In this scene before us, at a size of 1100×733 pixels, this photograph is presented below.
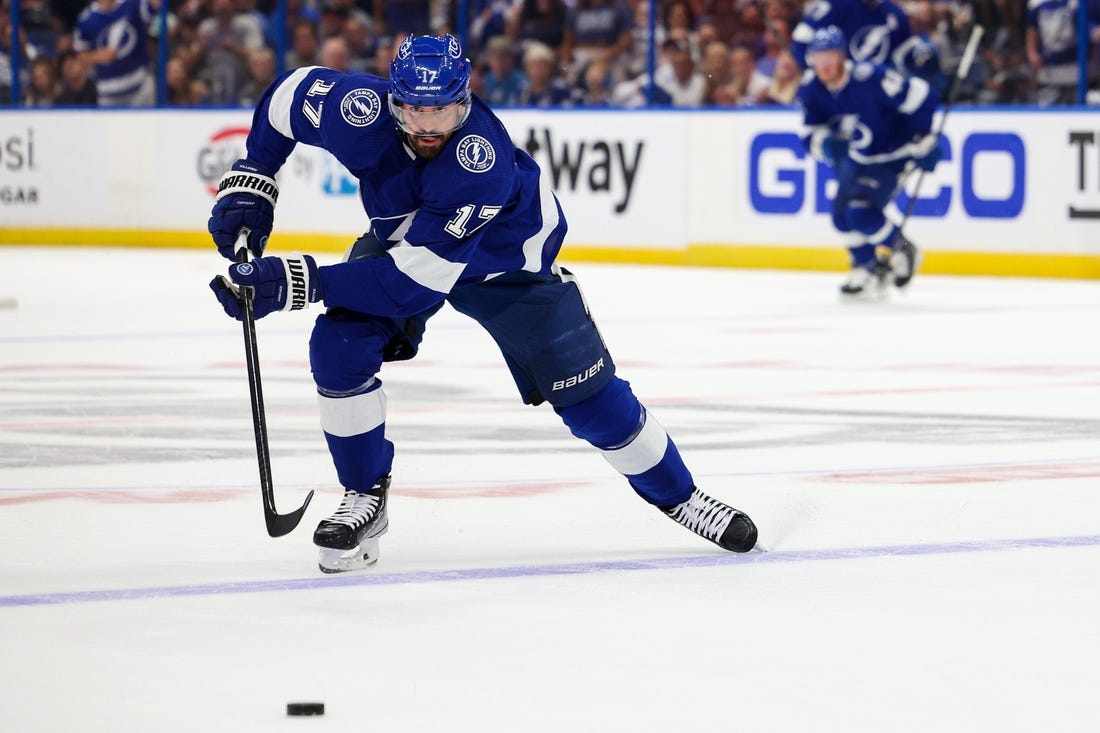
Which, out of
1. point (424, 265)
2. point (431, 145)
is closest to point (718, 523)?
point (424, 265)

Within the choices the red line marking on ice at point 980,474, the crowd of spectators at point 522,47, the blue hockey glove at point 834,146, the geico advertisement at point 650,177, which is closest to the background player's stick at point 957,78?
the crowd of spectators at point 522,47

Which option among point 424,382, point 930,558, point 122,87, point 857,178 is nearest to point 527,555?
point 930,558

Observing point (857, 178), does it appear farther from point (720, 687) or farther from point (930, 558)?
point (720, 687)

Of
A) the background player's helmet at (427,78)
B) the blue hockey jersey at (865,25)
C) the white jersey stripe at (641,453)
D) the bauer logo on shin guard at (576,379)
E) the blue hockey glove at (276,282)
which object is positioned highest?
the background player's helmet at (427,78)

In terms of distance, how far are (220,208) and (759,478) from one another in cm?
162

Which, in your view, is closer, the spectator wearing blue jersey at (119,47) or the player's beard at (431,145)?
the player's beard at (431,145)

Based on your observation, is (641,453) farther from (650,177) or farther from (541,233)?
(650,177)

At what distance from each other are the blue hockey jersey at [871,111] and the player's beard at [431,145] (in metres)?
7.70

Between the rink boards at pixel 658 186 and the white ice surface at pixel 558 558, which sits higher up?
the white ice surface at pixel 558 558

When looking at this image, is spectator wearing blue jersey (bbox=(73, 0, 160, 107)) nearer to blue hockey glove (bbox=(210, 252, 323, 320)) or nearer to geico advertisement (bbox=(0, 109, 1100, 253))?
geico advertisement (bbox=(0, 109, 1100, 253))

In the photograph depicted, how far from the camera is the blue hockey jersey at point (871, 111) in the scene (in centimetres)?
1135

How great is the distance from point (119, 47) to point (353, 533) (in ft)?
40.7

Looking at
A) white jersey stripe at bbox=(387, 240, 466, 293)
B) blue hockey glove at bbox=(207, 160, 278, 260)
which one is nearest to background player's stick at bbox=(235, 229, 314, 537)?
blue hockey glove at bbox=(207, 160, 278, 260)

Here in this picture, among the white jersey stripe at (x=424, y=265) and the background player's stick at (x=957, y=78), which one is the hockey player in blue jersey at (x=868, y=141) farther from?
the white jersey stripe at (x=424, y=265)
